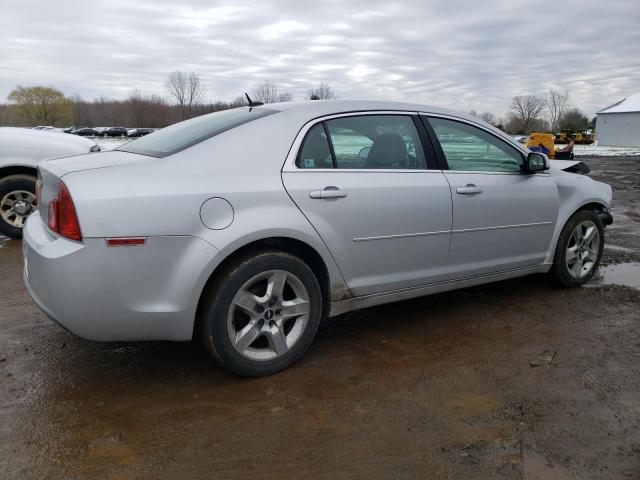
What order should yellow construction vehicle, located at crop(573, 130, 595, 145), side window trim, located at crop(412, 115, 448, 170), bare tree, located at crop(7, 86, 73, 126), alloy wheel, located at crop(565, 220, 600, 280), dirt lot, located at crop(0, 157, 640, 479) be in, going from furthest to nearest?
bare tree, located at crop(7, 86, 73, 126) < yellow construction vehicle, located at crop(573, 130, 595, 145) < alloy wheel, located at crop(565, 220, 600, 280) < side window trim, located at crop(412, 115, 448, 170) < dirt lot, located at crop(0, 157, 640, 479)

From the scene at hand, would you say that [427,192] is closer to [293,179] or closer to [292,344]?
[293,179]

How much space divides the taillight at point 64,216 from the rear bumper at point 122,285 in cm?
6

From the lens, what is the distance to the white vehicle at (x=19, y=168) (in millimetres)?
6445

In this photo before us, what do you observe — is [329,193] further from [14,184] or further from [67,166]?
[14,184]

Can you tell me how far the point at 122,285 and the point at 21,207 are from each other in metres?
4.71

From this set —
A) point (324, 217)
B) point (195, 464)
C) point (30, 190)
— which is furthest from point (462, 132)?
point (30, 190)

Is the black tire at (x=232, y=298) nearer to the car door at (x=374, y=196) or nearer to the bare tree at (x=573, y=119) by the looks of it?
the car door at (x=374, y=196)

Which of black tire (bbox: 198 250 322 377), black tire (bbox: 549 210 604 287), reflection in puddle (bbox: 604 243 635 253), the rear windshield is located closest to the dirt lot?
black tire (bbox: 198 250 322 377)

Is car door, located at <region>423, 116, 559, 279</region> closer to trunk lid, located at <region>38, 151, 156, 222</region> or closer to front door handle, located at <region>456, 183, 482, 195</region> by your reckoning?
front door handle, located at <region>456, 183, 482, 195</region>

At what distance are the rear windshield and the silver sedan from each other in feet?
0.08

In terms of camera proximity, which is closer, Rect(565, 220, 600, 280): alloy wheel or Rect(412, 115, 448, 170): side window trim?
Rect(412, 115, 448, 170): side window trim

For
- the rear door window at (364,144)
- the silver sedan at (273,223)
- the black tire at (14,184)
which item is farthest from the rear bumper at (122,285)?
the black tire at (14,184)

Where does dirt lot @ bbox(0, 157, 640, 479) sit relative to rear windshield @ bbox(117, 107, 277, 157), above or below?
below

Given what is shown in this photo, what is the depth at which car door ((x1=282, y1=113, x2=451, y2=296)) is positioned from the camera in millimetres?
3238
